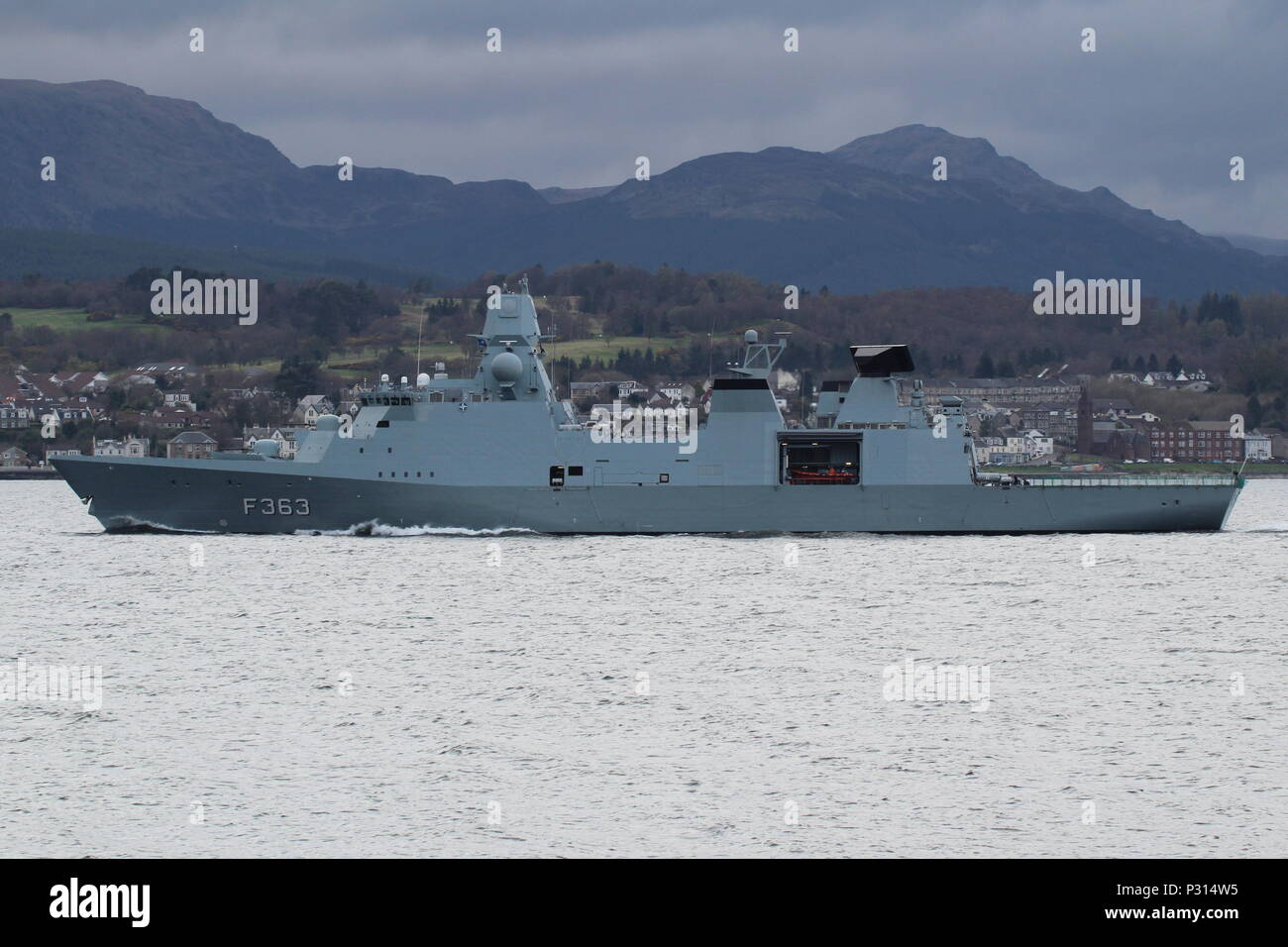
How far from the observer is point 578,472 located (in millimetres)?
36000

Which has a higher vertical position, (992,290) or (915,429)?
(992,290)

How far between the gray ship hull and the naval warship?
0.04 metres

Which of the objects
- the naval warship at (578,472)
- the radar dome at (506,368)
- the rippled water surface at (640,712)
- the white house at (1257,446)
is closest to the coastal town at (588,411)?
the white house at (1257,446)

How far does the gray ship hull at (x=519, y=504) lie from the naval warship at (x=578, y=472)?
43mm

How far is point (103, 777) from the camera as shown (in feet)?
46.4

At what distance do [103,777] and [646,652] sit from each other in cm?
892

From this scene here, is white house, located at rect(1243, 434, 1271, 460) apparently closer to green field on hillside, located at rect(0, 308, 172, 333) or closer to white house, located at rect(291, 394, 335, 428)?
white house, located at rect(291, 394, 335, 428)

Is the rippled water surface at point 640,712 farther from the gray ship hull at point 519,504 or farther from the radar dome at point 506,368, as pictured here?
the radar dome at point 506,368

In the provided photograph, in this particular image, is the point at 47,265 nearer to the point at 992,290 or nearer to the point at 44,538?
the point at 992,290

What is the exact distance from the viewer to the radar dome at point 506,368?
1411 inches

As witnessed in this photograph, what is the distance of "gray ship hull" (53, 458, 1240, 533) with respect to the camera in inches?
1401

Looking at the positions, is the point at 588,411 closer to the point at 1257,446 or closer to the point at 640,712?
the point at 1257,446

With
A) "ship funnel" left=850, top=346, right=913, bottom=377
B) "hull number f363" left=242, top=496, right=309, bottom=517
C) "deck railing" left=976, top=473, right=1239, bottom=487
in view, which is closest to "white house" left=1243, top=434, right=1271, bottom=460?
"deck railing" left=976, top=473, right=1239, bottom=487
